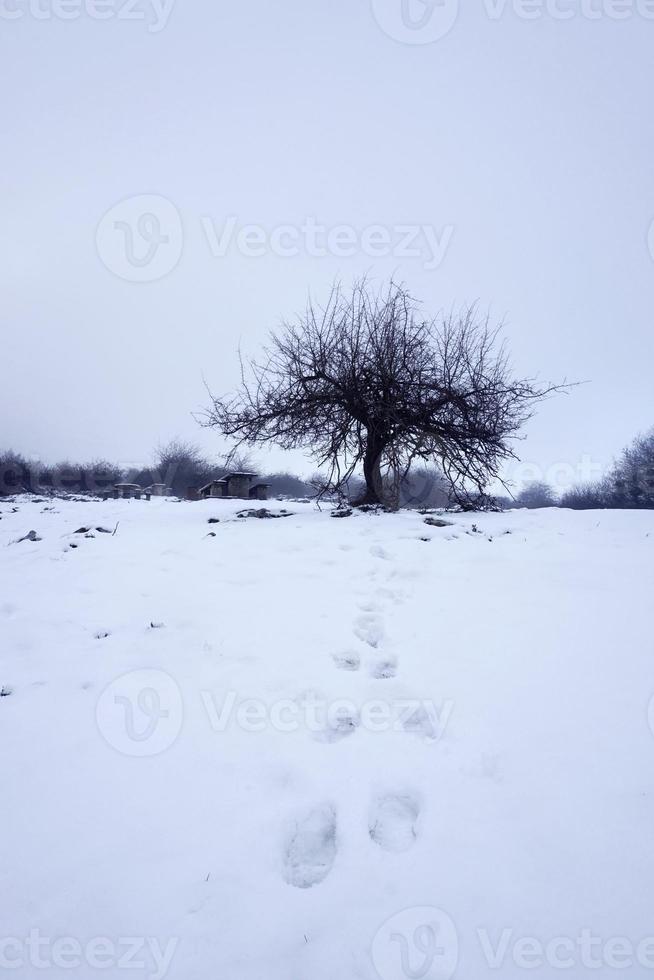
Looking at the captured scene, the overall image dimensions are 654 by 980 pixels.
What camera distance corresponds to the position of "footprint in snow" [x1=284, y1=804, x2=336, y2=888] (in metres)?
1.67

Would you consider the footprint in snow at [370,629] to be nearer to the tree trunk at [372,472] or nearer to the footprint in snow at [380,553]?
the footprint in snow at [380,553]

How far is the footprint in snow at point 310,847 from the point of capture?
1666 mm

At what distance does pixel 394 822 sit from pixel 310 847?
390 millimetres

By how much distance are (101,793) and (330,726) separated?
3.80 ft

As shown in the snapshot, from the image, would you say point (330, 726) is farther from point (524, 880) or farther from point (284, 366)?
point (284, 366)

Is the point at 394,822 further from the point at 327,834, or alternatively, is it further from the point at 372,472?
the point at 372,472

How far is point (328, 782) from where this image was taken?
199 cm

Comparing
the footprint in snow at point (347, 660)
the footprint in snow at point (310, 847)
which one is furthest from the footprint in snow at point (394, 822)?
the footprint in snow at point (347, 660)

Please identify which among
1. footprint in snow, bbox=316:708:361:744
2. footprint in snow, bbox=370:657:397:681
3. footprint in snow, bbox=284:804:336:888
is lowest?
footprint in snow, bbox=284:804:336:888

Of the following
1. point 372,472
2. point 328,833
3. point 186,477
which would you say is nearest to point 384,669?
point 328,833

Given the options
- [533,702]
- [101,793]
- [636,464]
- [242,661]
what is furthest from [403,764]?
[636,464]

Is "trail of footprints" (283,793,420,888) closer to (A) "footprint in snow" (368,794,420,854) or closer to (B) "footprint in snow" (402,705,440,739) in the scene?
(A) "footprint in snow" (368,794,420,854)

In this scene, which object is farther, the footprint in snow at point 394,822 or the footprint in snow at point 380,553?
the footprint in snow at point 380,553

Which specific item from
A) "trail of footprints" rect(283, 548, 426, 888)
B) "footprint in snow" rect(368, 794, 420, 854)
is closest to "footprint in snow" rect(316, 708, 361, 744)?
"trail of footprints" rect(283, 548, 426, 888)
